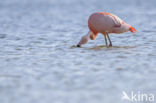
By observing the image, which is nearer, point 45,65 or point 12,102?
point 12,102

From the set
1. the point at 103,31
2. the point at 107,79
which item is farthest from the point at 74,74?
the point at 103,31

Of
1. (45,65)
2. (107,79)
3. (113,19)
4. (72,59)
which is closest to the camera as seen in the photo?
(107,79)

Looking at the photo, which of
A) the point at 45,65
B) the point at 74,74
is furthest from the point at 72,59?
the point at 74,74

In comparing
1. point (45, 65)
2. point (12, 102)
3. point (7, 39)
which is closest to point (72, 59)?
point (45, 65)

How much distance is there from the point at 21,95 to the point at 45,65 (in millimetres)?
2074

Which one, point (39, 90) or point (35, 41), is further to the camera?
point (35, 41)

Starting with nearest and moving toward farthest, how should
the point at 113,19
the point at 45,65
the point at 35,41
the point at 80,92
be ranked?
the point at 80,92
the point at 45,65
the point at 113,19
the point at 35,41

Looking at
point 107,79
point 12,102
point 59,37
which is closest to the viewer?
point 12,102

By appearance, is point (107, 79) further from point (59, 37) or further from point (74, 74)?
point (59, 37)

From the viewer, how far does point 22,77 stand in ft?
21.6

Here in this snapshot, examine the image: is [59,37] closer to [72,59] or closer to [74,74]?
[72,59]

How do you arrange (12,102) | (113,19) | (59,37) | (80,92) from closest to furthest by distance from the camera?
(12,102), (80,92), (113,19), (59,37)

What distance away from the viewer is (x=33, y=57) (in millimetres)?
8469

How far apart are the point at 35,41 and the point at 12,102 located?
583 centimetres
